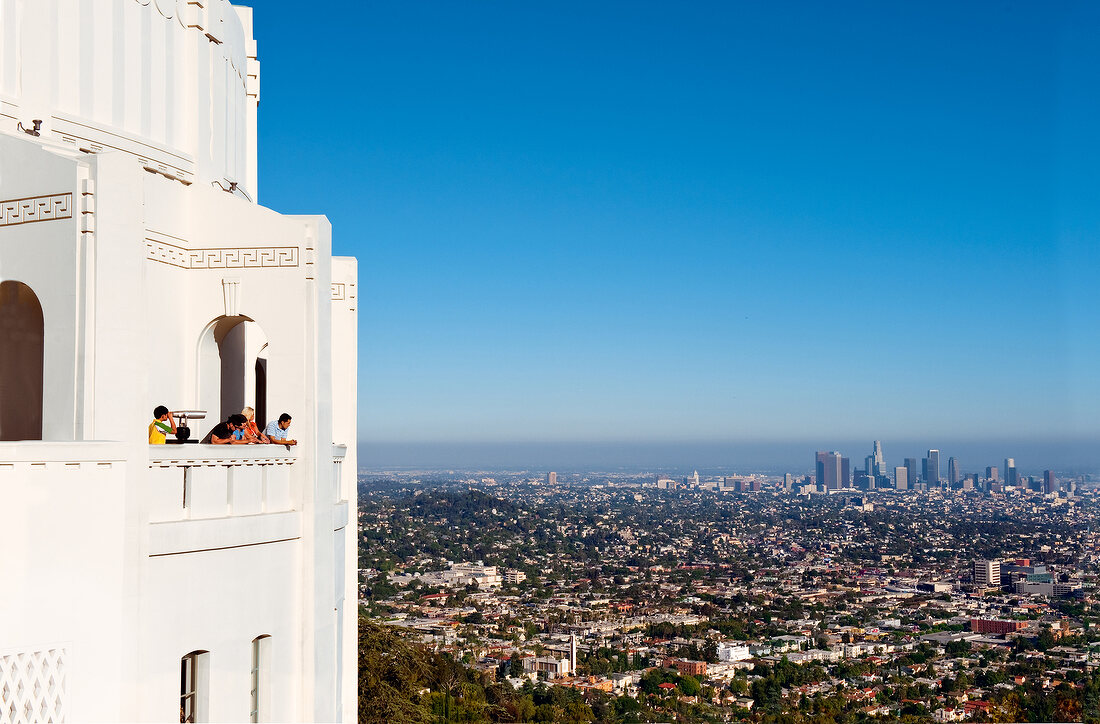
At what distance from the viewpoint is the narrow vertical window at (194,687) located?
7.32 meters

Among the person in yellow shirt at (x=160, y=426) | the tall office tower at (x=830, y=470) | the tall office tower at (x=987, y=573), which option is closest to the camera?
the person in yellow shirt at (x=160, y=426)

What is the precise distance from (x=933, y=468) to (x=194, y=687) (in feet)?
396

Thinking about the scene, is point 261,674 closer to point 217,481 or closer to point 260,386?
point 217,481

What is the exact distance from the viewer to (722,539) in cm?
9969

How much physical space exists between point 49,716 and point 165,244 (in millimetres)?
3927

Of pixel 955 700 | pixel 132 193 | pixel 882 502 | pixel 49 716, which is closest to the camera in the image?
pixel 49 716

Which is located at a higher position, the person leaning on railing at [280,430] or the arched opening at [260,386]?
the arched opening at [260,386]

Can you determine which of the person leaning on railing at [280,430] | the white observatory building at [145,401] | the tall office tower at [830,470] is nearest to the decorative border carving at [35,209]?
the white observatory building at [145,401]

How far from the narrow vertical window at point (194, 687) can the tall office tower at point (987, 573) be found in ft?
213

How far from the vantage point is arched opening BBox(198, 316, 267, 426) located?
9.20 metres

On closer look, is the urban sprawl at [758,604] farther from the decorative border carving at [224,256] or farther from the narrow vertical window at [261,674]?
the decorative border carving at [224,256]

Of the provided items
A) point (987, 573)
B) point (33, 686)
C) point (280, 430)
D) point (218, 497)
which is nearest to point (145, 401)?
point (218, 497)

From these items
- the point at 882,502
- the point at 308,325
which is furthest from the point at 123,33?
the point at 882,502

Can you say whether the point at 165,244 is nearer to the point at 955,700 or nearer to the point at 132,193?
the point at 132,193
